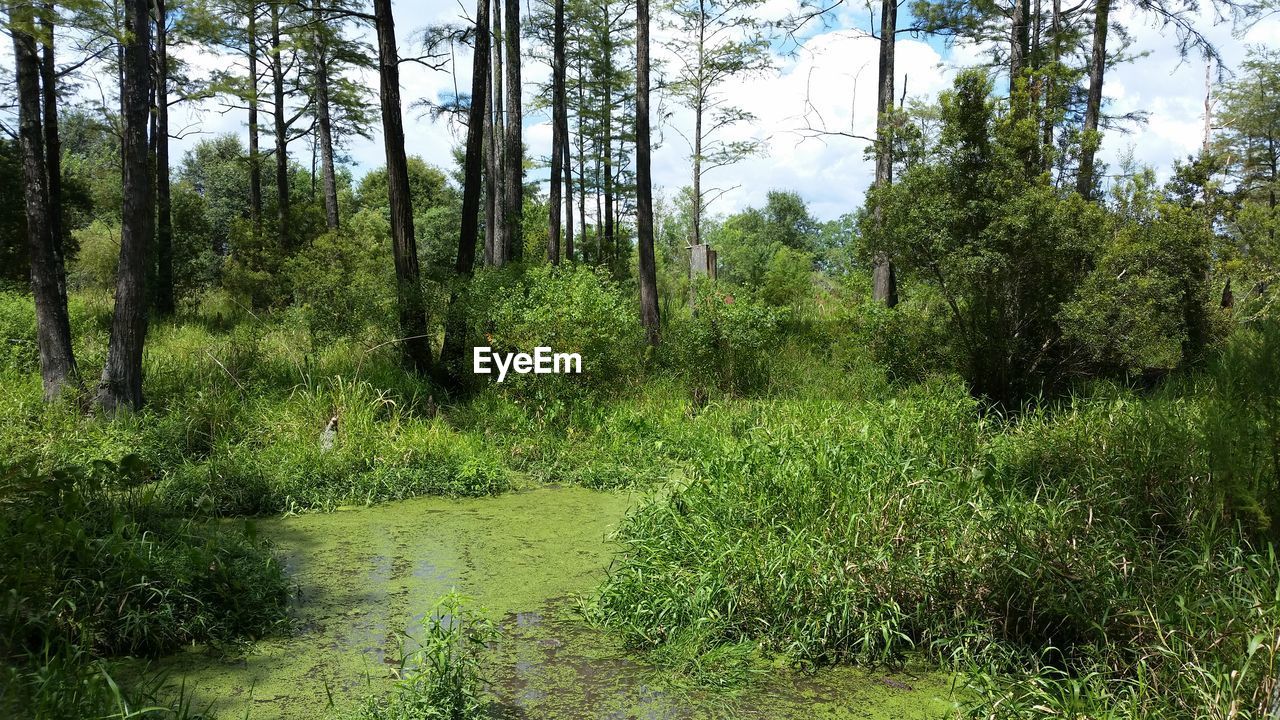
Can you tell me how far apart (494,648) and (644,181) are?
797cm

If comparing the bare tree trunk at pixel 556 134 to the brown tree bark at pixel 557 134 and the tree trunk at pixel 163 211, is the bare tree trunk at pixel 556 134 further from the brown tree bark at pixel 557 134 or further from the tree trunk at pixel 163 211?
the tree trunk at pixel 163 211

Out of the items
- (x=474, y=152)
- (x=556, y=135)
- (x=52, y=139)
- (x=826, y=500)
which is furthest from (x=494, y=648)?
(x=556, y=135)

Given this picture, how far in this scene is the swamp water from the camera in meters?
3.04

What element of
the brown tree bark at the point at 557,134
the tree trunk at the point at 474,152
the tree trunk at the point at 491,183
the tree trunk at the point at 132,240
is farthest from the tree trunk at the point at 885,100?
the tree trunk at the point at 132,240

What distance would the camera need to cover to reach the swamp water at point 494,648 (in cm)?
304

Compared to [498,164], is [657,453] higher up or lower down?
lower down

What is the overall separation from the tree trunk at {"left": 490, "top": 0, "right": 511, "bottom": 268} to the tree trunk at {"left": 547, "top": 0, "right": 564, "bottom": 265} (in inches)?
43.7

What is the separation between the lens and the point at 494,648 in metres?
3.57

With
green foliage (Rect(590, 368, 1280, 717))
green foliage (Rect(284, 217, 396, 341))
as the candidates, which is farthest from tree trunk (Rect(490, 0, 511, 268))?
green foliage (Rect(590, 368, 1280, 717))

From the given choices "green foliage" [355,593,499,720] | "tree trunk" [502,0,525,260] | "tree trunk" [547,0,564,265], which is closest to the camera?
"green foliage" [355,593,499,720]

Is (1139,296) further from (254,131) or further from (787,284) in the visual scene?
(254,131)

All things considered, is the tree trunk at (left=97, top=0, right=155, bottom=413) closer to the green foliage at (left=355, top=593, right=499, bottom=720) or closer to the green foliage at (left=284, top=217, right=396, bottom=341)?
the green foliage at (left=284, top=217, right=396, bottom=341)

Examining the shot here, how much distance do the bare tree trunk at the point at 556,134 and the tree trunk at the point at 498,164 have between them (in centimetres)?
111

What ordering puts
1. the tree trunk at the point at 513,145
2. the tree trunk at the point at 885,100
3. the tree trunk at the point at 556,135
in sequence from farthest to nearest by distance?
the tree trunk at the point at 556,135 < the tree trunk at the point at 513,145 < the tree trunk at the point at 885,100
